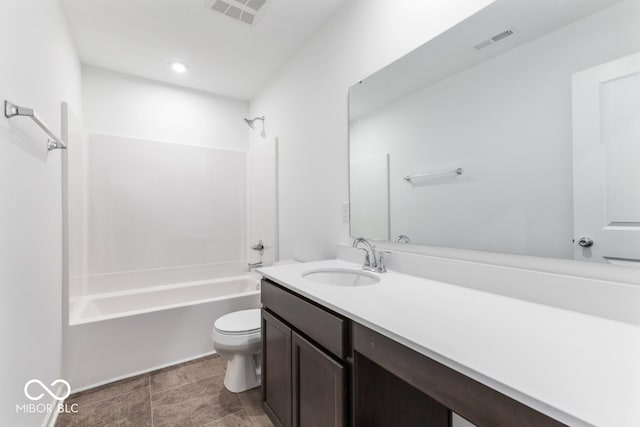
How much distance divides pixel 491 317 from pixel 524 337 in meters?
0.14

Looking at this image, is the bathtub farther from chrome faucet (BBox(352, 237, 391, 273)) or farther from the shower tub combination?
chrome faucet (BBox(352, 237, 391, 273))

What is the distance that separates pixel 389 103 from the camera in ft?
5.24

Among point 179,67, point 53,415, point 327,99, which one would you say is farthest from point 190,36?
point 53,415

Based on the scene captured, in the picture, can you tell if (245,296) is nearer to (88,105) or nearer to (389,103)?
(389,103)

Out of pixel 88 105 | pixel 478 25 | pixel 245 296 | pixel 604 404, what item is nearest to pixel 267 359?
pixel 245 296

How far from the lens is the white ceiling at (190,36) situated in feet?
6.19

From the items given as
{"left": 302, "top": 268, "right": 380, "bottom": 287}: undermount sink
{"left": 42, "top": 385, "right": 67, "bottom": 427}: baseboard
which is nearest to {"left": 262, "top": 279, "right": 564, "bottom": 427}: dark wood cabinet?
{"left": 302, "top": 268, "right": 380, "bottom": 287}: undermount sink

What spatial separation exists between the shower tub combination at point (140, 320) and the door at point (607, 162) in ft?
7.77

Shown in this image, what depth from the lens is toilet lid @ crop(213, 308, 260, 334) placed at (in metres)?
1.87

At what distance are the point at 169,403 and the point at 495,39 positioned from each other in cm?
263

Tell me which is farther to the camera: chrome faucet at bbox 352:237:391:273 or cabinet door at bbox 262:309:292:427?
chrome faucet at bbox 352:237:391:273

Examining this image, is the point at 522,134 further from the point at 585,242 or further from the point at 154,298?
the point at 154,298

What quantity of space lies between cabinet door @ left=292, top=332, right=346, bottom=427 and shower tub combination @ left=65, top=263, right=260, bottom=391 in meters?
1.43

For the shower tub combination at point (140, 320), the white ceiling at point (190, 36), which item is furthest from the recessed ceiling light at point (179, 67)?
the shower tub combination at point (140, 320)
